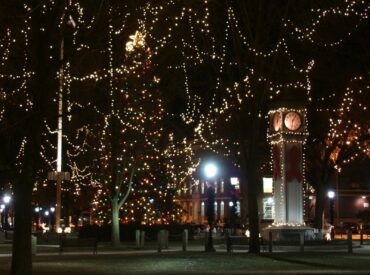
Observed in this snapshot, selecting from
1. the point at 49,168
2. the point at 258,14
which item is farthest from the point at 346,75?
the point at 49,168

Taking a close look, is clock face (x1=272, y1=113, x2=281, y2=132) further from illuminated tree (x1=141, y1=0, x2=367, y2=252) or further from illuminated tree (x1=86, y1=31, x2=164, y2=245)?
illuminated tree (x1=86, y1=31, x2=164, y2=245)

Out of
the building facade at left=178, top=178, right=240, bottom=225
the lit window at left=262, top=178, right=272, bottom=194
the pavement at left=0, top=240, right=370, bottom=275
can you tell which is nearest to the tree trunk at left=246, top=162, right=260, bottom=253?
the pavement at left=0, top=240, right=370, bottom=275

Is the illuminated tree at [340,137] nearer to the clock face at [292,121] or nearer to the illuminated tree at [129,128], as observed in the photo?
the clock face at [292,121]

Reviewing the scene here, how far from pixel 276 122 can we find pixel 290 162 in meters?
2.26

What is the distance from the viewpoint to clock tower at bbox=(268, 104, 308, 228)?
3806 centimetres

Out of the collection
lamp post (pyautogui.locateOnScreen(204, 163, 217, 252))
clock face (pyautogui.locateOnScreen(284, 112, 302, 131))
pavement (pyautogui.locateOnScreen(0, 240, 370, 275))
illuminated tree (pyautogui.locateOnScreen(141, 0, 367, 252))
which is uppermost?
illuminated tree (pyautogui.locateOnScreen(141, 0, 367, 252))

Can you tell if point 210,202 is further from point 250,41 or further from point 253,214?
point 250,41

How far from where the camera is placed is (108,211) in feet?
159

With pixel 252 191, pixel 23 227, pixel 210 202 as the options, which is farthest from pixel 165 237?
pixel 23 227

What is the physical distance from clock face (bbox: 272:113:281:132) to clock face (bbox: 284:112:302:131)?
40 cm

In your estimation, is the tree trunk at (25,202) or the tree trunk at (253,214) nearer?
the tree trunk at (25,202)

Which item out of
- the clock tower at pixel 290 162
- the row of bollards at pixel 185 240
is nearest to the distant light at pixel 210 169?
the row of bollards at pixel 185 240

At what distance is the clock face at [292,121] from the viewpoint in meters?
38.1

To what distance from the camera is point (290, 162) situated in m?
38.2
